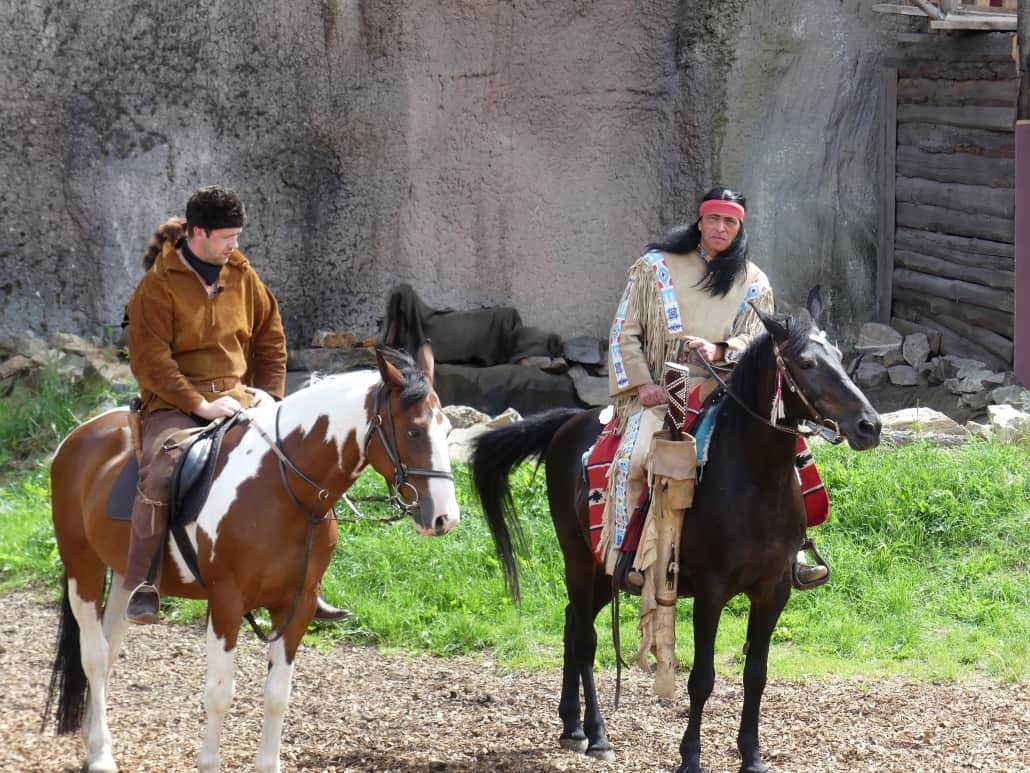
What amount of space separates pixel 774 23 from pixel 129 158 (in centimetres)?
617

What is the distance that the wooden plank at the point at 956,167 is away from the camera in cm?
1141

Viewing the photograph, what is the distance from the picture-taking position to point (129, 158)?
40.6 feet

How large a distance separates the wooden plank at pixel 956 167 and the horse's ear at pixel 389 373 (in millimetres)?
8305

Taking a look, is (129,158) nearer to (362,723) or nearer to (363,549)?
(363,549)

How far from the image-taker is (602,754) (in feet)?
18.7

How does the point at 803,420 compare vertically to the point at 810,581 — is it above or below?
above

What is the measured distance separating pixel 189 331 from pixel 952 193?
8.74 m

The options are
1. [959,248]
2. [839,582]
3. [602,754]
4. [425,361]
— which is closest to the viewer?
[425,361]

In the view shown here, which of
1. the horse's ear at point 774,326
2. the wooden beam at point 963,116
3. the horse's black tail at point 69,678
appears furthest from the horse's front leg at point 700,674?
the wooden beam at point 963,116

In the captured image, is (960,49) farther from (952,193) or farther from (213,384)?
(213,384)

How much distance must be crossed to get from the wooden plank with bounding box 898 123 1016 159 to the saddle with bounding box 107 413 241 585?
28.0 ft

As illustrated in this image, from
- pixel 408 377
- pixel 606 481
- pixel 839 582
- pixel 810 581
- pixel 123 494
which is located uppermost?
pixel 408 377

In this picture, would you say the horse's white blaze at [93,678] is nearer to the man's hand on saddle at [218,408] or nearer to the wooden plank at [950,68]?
the man's hand on saddle at [218,408]

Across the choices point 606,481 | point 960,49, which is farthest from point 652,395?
point 960,49
